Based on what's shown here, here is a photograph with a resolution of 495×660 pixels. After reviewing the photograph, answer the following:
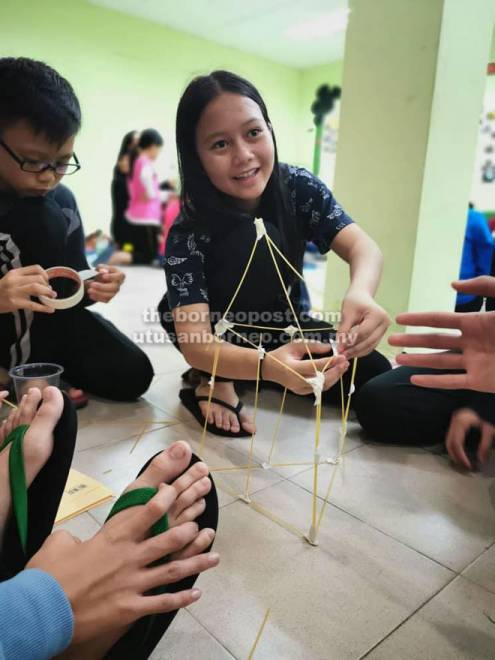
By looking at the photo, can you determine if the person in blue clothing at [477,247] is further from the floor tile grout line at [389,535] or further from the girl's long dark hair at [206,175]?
the floor tile grout line at [389,535]

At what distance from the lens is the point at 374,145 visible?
6.05 ft

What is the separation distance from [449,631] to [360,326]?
1.60 feet

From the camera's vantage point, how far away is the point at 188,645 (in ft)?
1.91

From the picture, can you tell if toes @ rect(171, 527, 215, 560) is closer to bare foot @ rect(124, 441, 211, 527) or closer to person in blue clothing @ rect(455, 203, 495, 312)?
bare foot @ rect(124, 441, 211, 527)

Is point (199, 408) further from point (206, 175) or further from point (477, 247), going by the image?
point (477, 247)

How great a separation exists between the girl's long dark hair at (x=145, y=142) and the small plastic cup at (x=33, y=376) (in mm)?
3471

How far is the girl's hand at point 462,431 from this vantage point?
981 millimetres

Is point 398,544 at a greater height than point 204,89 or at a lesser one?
lesser

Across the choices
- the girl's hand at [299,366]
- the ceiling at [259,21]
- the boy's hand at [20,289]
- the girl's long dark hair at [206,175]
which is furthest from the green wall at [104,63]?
the girl's hand at [299,366]

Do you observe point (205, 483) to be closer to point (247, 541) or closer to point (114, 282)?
point (247, 541)

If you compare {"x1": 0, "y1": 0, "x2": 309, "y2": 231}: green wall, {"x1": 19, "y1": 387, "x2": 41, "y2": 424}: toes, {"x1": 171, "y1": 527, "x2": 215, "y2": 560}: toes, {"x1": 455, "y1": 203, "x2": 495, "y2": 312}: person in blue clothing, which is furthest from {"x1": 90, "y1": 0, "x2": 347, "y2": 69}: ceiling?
{"x1": 171, "y1": 527, "x2": 215, "y2": 560}: toes

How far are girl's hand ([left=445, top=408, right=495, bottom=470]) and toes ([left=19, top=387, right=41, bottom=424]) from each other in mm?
822

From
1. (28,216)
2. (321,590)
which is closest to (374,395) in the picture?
(321,590)

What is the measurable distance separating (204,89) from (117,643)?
1011 millimetres
